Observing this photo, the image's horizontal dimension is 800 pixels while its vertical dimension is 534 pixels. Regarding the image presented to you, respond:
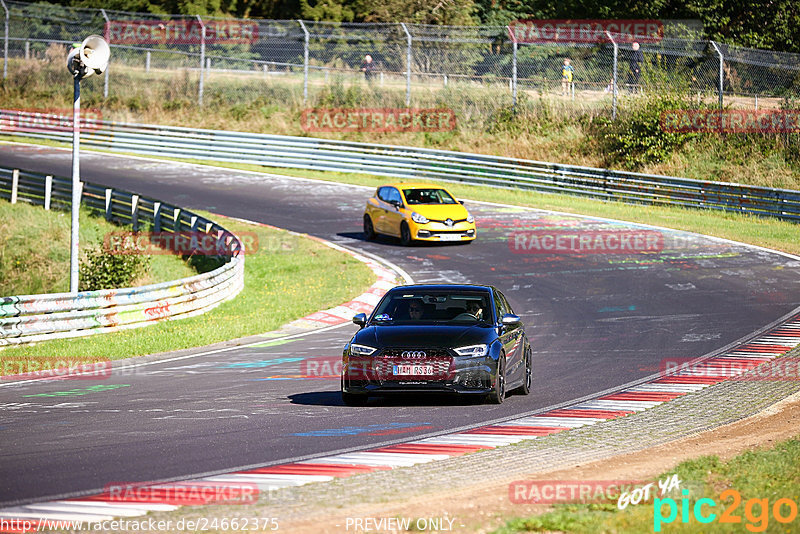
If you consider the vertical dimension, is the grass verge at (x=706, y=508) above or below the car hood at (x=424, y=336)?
above

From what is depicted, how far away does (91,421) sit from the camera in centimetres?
1051

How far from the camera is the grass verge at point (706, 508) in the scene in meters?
6.44

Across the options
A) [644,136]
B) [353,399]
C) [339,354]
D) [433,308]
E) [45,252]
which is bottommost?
[45,252]

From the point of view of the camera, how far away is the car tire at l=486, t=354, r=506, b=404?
11500 millimetres

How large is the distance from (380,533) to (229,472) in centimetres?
221

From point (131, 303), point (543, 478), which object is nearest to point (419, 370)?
point (543, 478)

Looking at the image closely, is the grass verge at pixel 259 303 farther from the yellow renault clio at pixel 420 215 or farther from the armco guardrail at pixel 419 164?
the armco guardrail at pixel 419 164

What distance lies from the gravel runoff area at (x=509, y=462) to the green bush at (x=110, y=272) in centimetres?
1196

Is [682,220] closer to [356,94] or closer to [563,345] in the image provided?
[563,345]

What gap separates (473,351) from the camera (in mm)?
11352

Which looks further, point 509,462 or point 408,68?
point 408,68

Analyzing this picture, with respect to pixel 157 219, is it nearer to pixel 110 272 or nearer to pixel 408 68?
pixel 110 272

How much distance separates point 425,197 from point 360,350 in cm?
1645

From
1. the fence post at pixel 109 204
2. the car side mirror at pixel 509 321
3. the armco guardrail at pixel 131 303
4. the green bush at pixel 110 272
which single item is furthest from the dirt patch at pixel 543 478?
the fence post at pixel 109 204
